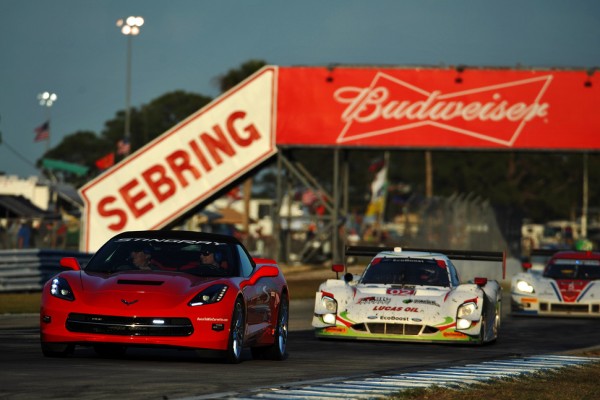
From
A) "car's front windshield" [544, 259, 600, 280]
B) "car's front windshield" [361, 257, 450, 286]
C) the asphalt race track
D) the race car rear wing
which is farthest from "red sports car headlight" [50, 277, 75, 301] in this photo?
"car's front windshield" [544, 259, 600, 280]

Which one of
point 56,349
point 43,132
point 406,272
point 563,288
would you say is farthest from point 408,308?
point 43,132

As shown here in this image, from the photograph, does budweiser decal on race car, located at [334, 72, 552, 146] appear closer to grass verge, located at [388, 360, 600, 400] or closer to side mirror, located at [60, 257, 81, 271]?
grass verge, located at [388, 360, 600, 400]

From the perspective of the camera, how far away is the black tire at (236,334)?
12211 millimetres

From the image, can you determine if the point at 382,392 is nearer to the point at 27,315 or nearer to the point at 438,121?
the point at 27,315

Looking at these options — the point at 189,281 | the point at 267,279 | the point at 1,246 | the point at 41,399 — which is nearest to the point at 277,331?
the point at 267,279

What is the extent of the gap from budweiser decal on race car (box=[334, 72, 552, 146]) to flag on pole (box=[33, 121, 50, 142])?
3653cm

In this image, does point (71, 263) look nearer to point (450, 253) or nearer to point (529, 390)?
point (529, 390)

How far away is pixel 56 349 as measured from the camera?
12117 millimetres

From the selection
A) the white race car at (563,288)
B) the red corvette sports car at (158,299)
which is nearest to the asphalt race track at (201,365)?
the red corvette sports car at (158,299)

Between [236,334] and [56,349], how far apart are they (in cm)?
157

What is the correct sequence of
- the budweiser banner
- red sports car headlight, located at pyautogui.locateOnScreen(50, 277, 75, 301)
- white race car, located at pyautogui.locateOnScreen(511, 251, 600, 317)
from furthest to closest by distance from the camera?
the budweiser banner → white race car, located at pyautogui.locateOnScreen(511, 251, 600, 317) → red sports car headlight, located at pyautogui.locateOnScreen(50, 277, 75, 301)

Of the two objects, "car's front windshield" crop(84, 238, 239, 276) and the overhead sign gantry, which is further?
the overhead sign gantry

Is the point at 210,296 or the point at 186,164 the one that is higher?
the point at 186,164

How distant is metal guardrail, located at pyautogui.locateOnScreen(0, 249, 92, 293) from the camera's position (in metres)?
27.9
